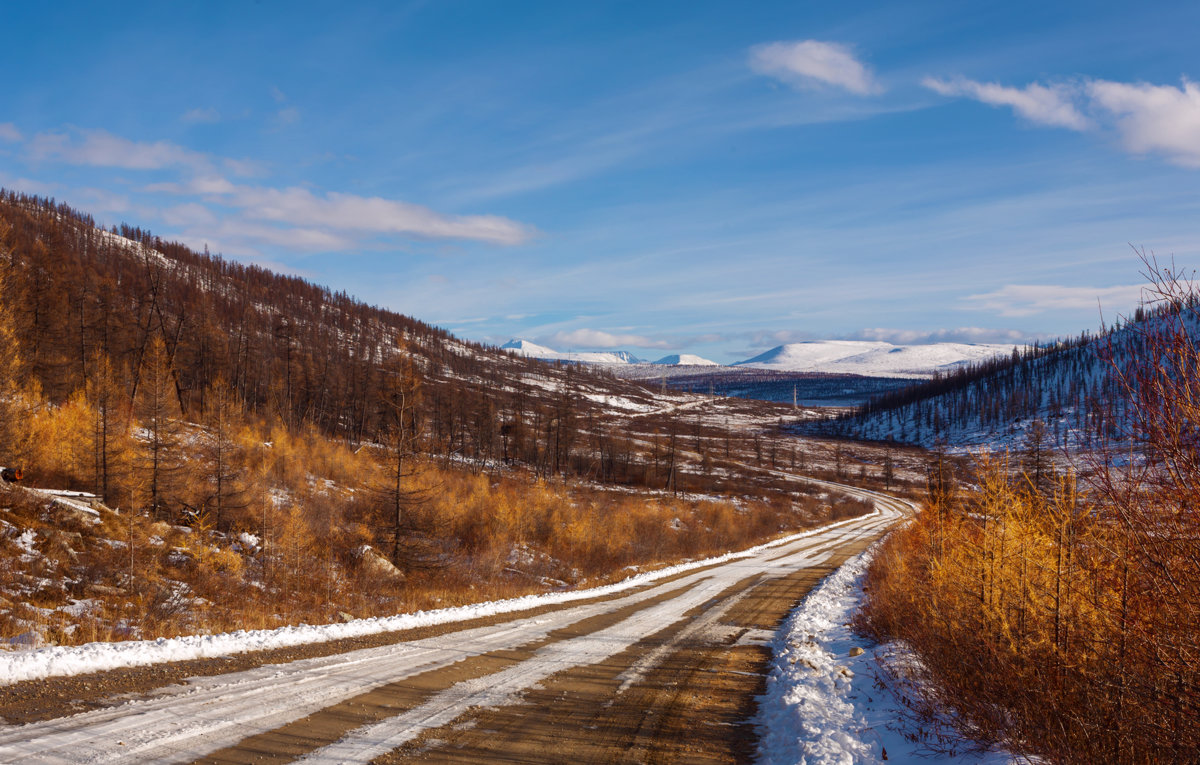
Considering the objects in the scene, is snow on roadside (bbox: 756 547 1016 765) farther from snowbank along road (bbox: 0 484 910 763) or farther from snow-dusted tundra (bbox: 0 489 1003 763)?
snowbank along road (bbox: 0 484 910 763)

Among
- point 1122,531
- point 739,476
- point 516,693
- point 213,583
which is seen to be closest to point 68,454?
point 213,583

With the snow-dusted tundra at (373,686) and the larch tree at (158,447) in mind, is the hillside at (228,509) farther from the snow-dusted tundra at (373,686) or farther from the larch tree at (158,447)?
the snow-dusted tundra at (373,686)

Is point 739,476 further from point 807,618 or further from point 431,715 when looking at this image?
point 431,715

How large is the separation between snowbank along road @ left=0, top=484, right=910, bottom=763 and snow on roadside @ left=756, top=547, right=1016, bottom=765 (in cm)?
43

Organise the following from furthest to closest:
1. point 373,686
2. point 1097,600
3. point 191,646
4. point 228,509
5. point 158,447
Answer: point 228,509 < point 158,447 < point 191,646 < point 373,686 < point 1097,600

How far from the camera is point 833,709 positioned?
33.0 ft

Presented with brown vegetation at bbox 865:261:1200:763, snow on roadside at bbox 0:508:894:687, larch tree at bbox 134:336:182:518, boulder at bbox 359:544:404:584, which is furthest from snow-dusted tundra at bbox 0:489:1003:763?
larch tree at bbox 134:336:182:518

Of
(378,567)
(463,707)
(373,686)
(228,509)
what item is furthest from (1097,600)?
(228,509)

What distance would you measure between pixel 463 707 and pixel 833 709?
5.66m

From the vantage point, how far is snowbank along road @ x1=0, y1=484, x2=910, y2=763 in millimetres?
7168

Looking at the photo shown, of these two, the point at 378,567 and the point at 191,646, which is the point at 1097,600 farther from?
the point at 378,567

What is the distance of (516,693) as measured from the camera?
9.99 m

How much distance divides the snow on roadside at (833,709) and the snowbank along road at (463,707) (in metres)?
0.43

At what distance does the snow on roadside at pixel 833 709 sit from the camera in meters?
8.16
